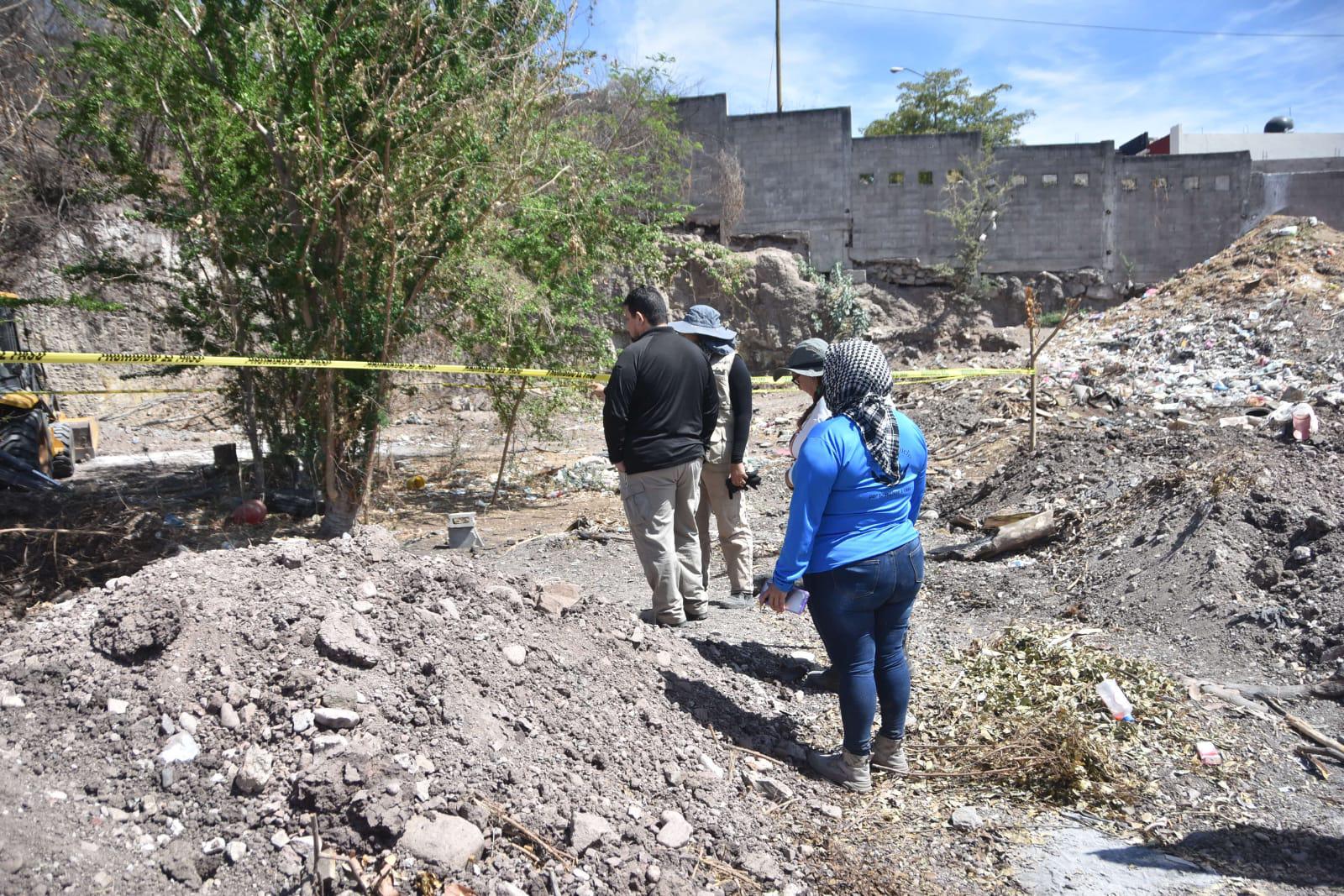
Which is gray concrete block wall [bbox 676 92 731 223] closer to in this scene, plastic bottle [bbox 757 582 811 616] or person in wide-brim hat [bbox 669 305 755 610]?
person in wide-brim hat [bbox 669 305 755 610]

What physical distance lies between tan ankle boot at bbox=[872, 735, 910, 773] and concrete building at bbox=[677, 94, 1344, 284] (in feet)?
61.7

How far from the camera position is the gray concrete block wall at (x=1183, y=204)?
21.6 m

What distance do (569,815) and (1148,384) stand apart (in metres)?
11.2

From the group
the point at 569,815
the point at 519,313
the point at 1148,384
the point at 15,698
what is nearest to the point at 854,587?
the point at 569,815

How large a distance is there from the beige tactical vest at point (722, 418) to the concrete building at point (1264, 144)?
36250 mm

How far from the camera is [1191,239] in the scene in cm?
2184

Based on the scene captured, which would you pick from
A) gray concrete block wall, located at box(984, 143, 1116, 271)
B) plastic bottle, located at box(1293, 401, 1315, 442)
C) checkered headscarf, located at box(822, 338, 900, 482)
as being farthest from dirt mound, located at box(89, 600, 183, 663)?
gray concrete block wall, located at box(984, 143, 1116, 271)

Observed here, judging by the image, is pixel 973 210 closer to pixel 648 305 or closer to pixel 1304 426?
pixel 1304 426

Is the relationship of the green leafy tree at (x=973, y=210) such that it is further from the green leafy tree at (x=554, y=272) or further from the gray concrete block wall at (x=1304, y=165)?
the green leafy tree at (x=554, y=272)

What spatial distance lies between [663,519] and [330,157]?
14.0ft

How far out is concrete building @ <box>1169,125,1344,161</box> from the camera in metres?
34.5

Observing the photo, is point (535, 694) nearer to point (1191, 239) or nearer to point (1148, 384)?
point (1148, 384)

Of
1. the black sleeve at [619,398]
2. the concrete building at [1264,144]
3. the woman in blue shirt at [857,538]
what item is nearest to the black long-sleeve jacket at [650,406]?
the black sleeve at [619,398]

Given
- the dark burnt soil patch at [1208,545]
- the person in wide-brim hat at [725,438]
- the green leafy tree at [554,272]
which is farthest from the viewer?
the green leafy tree at [554,272]
